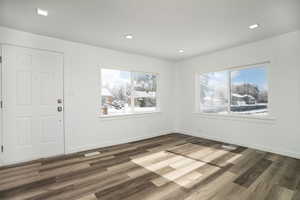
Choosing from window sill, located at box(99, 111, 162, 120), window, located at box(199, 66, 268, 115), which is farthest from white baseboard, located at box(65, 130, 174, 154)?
window, located at box(199, 66, 268, 115)

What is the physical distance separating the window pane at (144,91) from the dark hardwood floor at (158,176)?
1.65m

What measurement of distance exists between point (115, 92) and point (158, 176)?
2.57 m

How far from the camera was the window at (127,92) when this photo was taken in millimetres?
4043

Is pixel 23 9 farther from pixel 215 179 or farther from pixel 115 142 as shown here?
pixel 215 179

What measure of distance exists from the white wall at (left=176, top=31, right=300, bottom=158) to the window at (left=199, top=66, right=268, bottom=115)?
24cm

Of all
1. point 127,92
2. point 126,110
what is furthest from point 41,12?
point 126,110

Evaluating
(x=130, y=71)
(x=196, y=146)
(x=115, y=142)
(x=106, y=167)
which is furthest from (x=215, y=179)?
(x=130, y=71)

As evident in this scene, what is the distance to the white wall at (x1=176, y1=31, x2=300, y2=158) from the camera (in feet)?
9.95

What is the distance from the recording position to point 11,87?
283 cm

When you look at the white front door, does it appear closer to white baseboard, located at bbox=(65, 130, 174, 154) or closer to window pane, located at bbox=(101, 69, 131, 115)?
white baseboard, located at bbox=(65, 130, 174, 154)

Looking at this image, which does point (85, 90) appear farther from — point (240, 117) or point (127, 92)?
point (240, 117)

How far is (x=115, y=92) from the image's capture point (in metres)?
4.20

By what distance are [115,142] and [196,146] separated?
217cm

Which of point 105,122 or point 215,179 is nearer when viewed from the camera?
point 215,179
